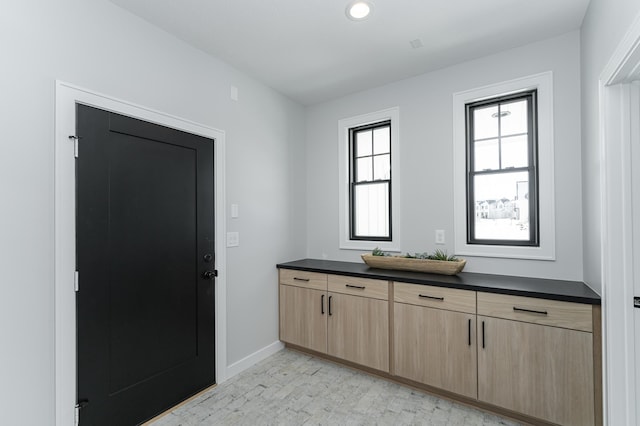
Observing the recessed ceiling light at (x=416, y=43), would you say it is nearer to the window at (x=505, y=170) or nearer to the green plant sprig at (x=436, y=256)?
the window at (x=505, y=170)

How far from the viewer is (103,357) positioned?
192 centimetres

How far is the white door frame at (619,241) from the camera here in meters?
1.62

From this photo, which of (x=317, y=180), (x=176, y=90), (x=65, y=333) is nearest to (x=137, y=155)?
(x=176, y=90)

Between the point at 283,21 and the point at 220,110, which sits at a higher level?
the point at 283,21

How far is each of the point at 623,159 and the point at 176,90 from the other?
9.67 ft

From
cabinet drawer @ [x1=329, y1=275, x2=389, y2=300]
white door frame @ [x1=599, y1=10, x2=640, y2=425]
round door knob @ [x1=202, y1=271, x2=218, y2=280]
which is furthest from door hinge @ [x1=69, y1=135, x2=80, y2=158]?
white door frame @ [x1=599, y1=10, x2=640, y2=425]

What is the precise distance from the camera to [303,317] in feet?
10.4

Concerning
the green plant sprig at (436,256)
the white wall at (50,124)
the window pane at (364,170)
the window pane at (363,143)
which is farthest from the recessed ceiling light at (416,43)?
the green plant sprig at (436,256)

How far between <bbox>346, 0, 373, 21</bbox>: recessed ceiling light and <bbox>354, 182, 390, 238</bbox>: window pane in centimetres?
168

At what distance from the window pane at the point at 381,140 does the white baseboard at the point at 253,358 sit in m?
2.41

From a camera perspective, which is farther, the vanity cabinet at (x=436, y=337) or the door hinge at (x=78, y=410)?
the vanity cabinet at (x=436, y=337)

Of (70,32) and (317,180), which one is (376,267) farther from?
(70,32)

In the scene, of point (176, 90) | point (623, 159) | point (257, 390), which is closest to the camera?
point (623, 159)

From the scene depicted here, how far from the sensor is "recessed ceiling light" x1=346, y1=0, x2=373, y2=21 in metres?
2.03
